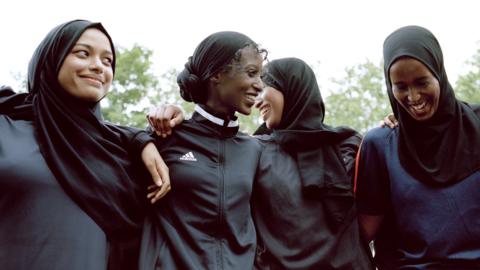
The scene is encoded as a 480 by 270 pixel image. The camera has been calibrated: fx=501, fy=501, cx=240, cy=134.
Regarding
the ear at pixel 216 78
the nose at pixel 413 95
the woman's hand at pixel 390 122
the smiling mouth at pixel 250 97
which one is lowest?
the woman's hand at pixel 390 122

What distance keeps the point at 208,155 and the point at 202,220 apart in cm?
38

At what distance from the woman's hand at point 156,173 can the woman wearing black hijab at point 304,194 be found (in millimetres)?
709

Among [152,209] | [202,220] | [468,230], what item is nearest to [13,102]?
[152,209]

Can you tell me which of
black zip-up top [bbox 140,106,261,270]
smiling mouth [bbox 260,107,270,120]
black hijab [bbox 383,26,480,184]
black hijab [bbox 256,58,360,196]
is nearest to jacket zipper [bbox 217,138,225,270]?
black zip-up top [bbox 140,106,261,270]

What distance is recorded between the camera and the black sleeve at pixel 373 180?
3137 millimetres

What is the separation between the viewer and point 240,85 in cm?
299

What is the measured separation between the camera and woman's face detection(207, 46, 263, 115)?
300 cm

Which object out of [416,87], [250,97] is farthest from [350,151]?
[250,97]

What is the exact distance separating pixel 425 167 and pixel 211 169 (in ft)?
4.04

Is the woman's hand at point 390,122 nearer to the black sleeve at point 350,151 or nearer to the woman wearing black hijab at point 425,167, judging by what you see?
the woman wearing black hijab at point 425,167

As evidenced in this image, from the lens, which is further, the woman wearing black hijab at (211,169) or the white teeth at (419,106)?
the white teeth at (419,106)

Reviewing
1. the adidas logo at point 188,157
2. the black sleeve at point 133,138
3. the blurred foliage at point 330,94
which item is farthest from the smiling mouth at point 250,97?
the blurred foliage at point 330,94

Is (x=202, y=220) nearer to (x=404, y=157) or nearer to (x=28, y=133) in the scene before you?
(x=28, y=133)

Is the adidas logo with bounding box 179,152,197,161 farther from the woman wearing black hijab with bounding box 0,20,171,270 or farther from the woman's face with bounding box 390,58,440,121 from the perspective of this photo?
the woman's face with bounding box 390,58,440,121
